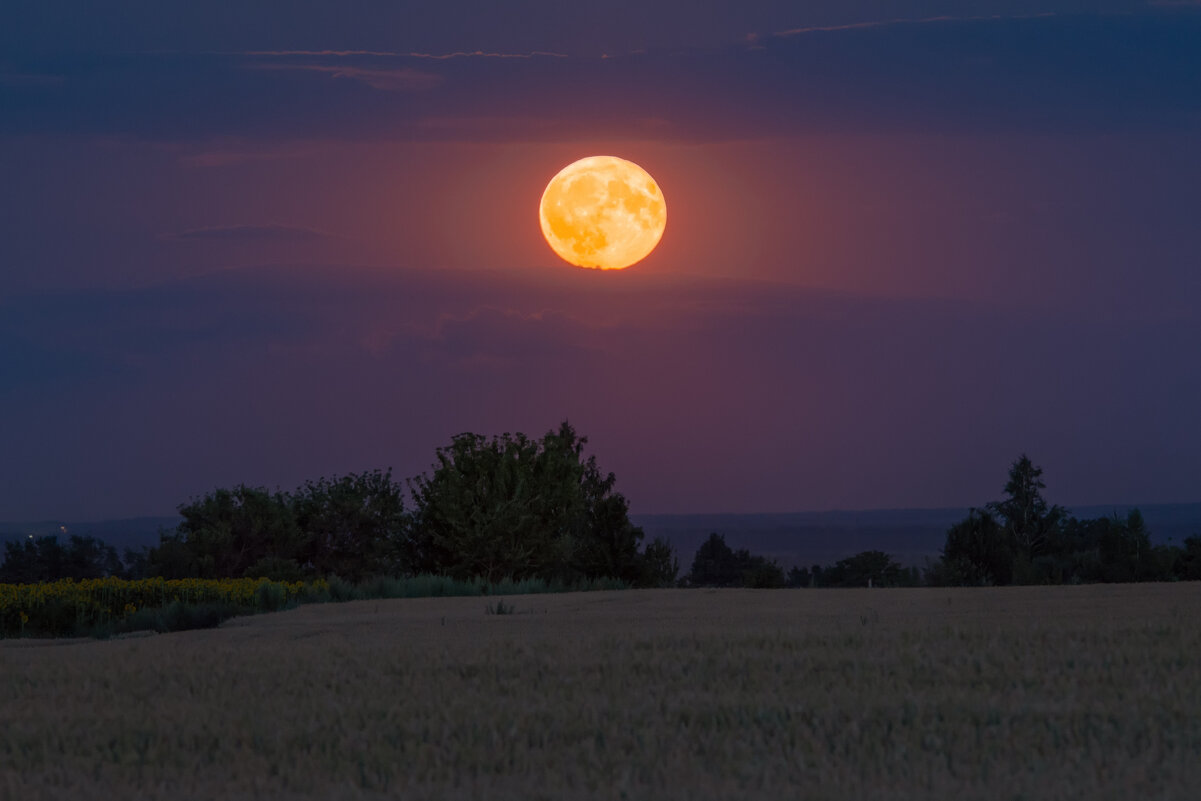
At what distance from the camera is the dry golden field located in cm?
545

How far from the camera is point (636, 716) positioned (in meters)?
6.61

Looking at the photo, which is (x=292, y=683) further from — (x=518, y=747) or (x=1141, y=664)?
(x=1141, y=664)

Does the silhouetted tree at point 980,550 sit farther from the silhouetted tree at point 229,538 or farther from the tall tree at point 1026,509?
the silhouetted tree at point 229,538

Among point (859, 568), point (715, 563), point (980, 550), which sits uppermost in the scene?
point (715, 563)

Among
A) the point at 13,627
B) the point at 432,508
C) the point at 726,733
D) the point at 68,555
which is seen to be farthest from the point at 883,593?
the point at 68,555

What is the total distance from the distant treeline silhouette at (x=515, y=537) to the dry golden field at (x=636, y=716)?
18586 millimetres

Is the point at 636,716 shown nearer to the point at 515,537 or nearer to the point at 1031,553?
the point at 515,537

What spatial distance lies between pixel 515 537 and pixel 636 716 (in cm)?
2558

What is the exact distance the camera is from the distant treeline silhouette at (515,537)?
31.9 metres

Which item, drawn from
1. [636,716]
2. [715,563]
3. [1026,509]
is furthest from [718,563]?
[636,716]

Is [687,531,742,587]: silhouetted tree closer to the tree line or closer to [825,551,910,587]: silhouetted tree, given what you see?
[825,551,910,587]: silhouetted tree

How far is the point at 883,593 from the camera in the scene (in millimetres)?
17016

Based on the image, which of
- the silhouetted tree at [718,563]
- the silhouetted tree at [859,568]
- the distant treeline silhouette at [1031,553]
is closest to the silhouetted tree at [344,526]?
the distant treeline silhouette at [1031,553]

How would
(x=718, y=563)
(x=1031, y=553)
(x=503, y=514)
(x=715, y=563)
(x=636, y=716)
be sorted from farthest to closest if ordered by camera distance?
(x=718, y=563) < (x=715, y=563) < (x=1031, y=553) < (x=503, y=514) < (x=636, y=716)
